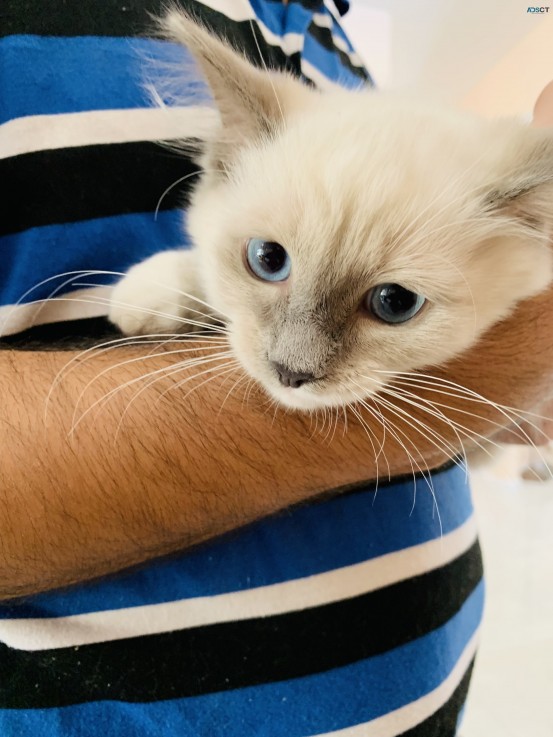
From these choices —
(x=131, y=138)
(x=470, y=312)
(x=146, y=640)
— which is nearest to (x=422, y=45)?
(x=131, y=138)

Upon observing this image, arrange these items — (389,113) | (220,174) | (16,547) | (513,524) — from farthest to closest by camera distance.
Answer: (513,524), (220,174), (389,113), (16,547)

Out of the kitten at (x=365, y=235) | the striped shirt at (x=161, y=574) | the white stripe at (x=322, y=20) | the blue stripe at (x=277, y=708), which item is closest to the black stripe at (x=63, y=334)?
the striped shirt at (x=161, y=574)

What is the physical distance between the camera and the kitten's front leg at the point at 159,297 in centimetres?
91

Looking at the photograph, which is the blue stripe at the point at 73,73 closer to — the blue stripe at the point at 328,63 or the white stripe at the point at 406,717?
the blue stripe at the point at 328,63

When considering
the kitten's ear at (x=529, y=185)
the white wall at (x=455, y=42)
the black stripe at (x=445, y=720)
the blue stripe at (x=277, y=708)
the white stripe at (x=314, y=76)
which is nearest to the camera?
the kitten's ear at (x=529, y=185)

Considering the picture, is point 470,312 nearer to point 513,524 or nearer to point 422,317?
point 422,317

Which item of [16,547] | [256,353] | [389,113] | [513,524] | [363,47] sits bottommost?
[513,524]

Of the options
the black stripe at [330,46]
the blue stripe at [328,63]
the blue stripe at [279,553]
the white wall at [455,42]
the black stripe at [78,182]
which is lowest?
the blue stripe at [279,553]

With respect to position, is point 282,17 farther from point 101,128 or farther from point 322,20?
point 101,128

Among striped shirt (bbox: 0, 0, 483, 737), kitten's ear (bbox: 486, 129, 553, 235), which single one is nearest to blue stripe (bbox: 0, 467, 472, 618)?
striped shirt (bbox: 0, 0, 483, 737)

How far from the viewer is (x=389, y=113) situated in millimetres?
793

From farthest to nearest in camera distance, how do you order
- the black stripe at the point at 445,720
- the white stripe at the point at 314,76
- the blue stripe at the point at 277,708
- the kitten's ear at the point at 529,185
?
the white stripe at the point at 314,76 < the black stripe at the point at 445,720 < the blue stripe at the point at 277,708 < the kitten's ear at the point at 529,185

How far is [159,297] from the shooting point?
36.2 inches

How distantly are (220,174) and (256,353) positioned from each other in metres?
0.32
